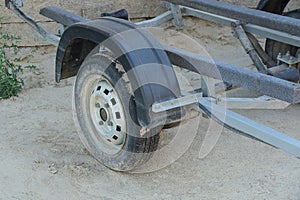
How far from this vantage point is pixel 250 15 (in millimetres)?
4254

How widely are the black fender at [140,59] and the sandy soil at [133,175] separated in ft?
2.01

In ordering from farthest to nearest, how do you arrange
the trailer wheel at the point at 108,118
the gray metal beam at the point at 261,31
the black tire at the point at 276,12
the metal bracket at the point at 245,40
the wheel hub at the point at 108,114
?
the black tire at the point at 276,12 → the metal bracket at the point at 245,40 → the gray metal beam at the point at 261,31 → the wheel hub at the point at 108,114 → the trailer wheel at the point at 108,118

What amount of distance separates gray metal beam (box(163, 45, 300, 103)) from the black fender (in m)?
0.13

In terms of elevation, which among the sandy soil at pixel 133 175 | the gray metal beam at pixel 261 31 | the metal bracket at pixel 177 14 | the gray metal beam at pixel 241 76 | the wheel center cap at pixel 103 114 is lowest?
the sandy soil at pixel 133 175

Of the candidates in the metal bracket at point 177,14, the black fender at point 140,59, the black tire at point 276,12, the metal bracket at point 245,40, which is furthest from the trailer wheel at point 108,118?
the black tire at point 276,12

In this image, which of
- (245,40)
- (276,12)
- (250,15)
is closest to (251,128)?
(250,15)

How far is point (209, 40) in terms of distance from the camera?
21.7 ft

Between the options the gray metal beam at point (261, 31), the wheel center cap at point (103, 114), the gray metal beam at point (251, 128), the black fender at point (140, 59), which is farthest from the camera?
the gray metal beam at point (261, 31)

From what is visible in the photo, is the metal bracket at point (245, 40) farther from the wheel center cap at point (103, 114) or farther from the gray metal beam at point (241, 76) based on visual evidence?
the wheel center cap at point (103, 114)

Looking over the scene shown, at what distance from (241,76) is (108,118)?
3.34 feet

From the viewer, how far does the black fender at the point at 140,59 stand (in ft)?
10.9

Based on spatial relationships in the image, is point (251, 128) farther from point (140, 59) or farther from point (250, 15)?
point (250, 15)

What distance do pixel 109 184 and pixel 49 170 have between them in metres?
0.46

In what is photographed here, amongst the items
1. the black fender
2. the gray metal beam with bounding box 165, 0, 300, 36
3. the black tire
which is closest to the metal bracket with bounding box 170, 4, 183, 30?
the gray metal beam with bounding box 165, 0, 300, 36
